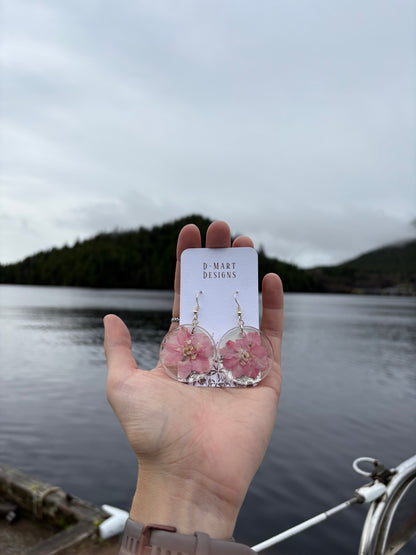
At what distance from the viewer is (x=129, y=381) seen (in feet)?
7.30

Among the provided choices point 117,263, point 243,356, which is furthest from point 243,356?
point 117,263

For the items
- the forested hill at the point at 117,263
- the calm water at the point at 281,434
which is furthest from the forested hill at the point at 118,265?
the calm water at the point at 281,434

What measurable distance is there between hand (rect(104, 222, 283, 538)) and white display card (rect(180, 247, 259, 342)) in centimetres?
40

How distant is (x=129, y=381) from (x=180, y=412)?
1.08 ft

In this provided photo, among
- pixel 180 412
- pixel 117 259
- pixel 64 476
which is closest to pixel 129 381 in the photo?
pixel 180 412

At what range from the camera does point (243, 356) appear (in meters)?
2.41

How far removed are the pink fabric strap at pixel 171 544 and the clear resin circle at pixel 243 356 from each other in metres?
0.92

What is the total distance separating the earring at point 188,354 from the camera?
7.90 feet

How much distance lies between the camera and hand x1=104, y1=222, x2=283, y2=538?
1.87 metres

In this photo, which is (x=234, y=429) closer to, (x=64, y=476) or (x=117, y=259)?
(x=64, y=476)

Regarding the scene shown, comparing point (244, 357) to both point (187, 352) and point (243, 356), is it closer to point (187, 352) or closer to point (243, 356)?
point (243, 356)

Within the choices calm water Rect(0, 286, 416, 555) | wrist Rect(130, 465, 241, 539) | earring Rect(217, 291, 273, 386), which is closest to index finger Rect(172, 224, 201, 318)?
earring Rect(217, 291, 273, 386)

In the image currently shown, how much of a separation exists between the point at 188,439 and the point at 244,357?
23.4 inches

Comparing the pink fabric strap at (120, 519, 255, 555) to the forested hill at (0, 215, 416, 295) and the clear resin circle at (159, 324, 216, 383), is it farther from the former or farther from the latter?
the forested hill at (0, 215, 416, 295)
